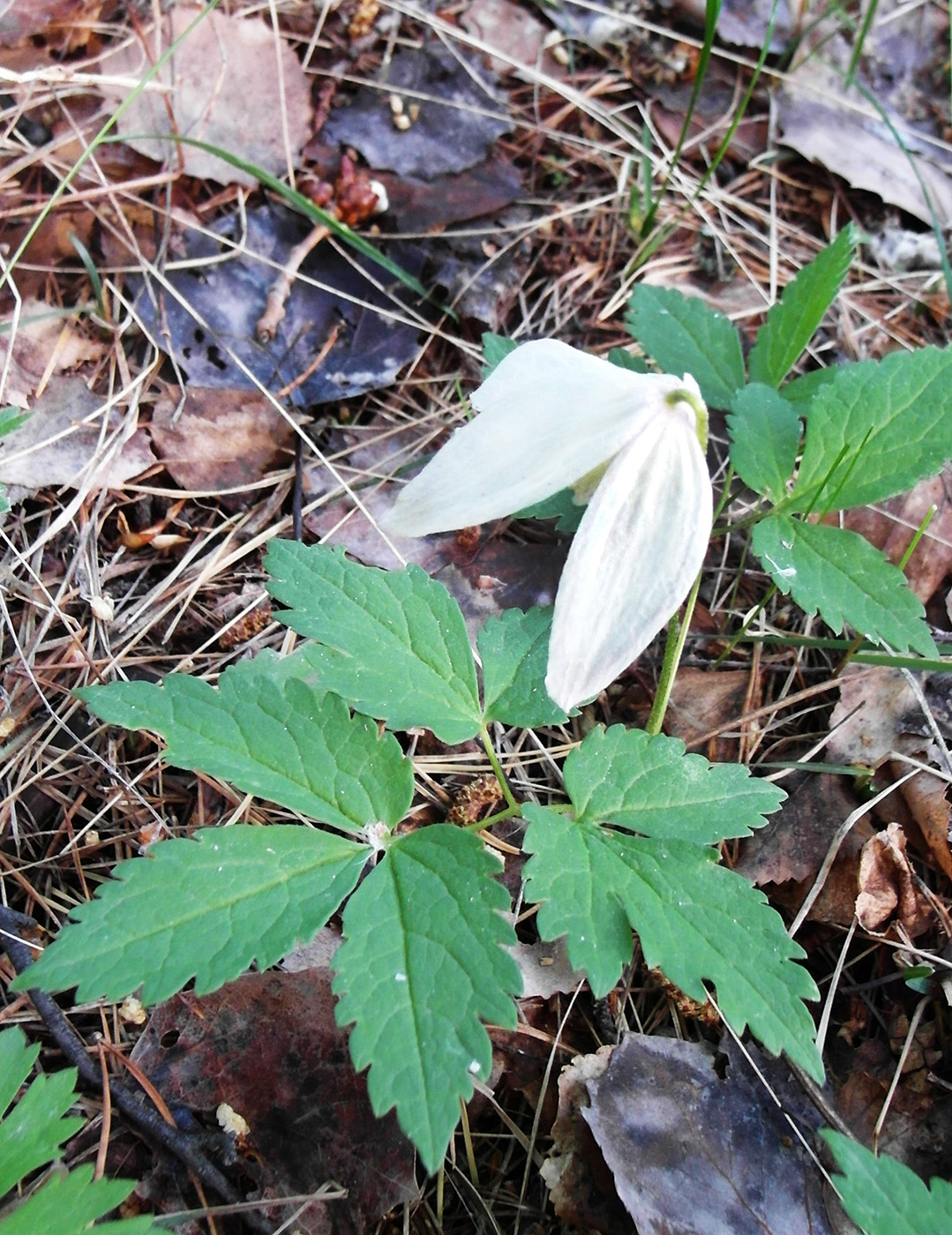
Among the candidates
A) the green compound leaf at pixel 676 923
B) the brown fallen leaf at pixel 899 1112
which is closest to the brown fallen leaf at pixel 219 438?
the green compound leaf at pixel 676 923

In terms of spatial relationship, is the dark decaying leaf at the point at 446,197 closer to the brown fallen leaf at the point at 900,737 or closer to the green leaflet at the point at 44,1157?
the brown fallen leaf at the point at 900,737

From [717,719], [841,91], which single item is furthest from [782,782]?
[841,91]

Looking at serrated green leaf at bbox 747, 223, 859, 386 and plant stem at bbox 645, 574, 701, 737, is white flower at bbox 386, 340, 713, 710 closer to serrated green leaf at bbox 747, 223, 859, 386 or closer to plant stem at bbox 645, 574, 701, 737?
plant stem at bbox 645, 574, 701, 737

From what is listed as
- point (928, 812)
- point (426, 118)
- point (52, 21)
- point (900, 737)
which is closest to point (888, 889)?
point (928, 812)

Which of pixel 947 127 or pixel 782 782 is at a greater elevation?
pixel 947 127

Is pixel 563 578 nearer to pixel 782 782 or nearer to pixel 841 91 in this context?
pixel 782 782

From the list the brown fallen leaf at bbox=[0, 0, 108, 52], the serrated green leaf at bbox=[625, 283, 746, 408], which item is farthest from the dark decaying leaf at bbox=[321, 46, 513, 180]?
the serrated green leaf at bbox=[625, 283, 746, 408]

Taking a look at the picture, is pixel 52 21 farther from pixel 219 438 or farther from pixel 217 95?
pixel 219 438
